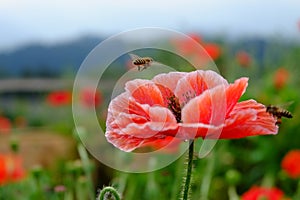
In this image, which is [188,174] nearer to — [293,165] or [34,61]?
[293,165]

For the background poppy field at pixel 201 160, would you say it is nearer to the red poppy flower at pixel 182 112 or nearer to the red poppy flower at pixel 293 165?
the red poppy flower at pixel 293 165

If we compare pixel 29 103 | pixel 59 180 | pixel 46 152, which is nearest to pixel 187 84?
pixel 59 180

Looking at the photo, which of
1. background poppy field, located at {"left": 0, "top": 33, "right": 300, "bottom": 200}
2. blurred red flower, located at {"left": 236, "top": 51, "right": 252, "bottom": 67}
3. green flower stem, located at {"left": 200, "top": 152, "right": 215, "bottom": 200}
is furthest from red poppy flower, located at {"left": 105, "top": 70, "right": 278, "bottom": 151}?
blurred red flower, located at {"left": 236, "top": 51, "right": 252, "bottom": 67}

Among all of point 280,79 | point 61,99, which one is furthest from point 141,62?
point 61,99

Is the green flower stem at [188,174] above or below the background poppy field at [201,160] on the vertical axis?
above

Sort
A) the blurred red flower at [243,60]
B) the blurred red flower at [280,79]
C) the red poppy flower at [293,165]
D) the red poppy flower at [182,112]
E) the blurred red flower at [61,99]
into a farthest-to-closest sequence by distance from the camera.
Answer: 1. the blurred red flower at [61,99]
2. the blurred red flower at [243,60]
3. the blurred red flower at [280,79]
4. the red poppy flower at [293,165]
5. the red poppy flower at [182,112]

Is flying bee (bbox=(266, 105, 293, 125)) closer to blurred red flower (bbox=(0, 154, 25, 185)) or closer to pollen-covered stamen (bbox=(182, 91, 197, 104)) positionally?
pollen-covered stamen (bbox=(182, 91, 197, 104))

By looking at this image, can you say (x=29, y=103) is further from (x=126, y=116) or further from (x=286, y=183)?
(x=126, y=116)

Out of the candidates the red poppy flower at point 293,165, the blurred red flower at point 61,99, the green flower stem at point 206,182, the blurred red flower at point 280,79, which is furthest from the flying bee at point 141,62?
the blurred red flower at point 61,99

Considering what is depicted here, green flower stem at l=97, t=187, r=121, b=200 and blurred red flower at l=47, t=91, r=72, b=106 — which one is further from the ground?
green flower stem at l=97, t=187, r=121, b=200

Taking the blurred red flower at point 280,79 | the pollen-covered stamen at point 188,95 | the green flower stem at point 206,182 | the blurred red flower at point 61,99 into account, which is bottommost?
the blurred red flower at point 61,99
